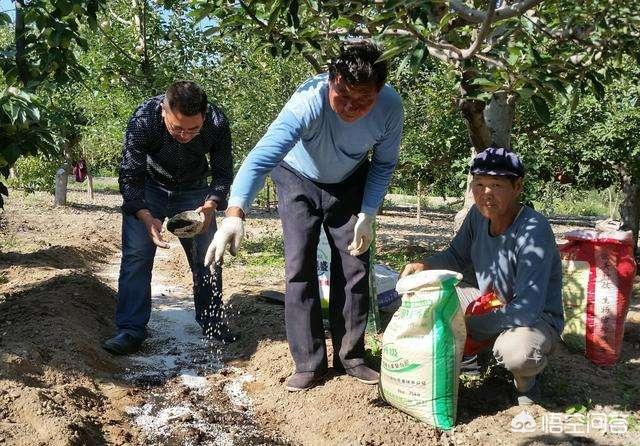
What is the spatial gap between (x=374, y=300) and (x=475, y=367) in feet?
2.94

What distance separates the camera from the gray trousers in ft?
8.46

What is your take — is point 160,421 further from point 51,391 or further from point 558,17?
point 558,17

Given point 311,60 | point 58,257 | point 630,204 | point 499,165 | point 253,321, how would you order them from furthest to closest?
point 630,204 → point 58,257 → point 311,60 → point 253,321 → point 499,165

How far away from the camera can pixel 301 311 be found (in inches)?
114

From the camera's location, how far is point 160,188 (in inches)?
141

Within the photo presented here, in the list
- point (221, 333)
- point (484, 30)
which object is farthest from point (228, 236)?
→ point (221, 333)

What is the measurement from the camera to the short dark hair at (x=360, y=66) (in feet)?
8.13

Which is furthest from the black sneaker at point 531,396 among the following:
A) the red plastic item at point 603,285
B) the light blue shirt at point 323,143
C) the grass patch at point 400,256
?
the grass patch at point 400,256

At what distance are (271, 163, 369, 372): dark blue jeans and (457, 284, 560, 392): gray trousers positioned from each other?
66cm

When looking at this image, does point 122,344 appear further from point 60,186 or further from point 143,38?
point 60,186

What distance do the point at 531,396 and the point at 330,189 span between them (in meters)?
1.27

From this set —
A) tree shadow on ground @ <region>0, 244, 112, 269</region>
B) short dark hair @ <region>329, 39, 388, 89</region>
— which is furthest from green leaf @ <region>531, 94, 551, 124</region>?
tree shadow on ground @ <region>0, 244, 112, 269</region>

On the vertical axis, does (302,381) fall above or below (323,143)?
below

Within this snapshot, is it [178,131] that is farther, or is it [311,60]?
[311,60]
